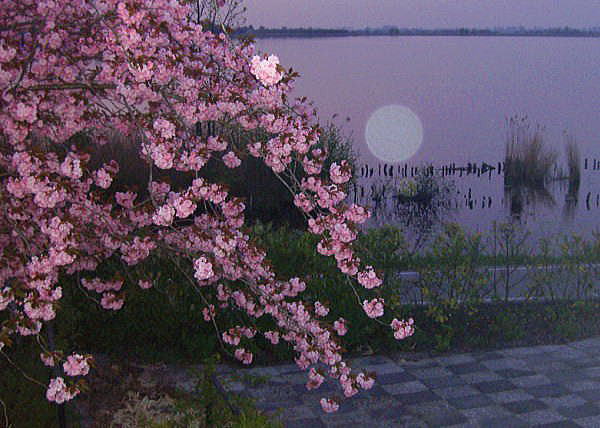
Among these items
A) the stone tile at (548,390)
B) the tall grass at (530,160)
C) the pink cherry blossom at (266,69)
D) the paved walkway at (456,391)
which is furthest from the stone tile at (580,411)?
the tall grass at (530,160)

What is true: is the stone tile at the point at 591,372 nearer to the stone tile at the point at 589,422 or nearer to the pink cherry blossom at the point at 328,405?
the stone tile at the point at 589,422

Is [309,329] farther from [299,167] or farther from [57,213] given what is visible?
[299,167]

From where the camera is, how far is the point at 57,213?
12.6ft

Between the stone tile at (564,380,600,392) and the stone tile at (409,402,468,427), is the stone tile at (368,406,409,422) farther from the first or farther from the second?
the stone tile at (564,380,600,392)

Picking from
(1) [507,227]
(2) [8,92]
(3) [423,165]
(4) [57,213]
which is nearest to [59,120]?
(2) [8,92]

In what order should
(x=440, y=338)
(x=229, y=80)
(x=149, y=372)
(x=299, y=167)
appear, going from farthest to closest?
(x=299, y=167) < (x=440, y=338) < (x=149, y=372) < (x=229, y=80)

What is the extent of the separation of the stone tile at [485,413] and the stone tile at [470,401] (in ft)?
0.20

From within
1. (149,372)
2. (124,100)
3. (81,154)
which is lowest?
(149,372)

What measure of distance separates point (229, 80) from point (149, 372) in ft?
9.27

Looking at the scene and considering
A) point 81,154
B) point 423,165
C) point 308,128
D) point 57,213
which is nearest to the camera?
point 57,213

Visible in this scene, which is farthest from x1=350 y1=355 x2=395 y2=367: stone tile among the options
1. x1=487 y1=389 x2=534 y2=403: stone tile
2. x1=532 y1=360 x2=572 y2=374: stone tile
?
x1=532 y1=360 x2=572 y2=374: stone tile

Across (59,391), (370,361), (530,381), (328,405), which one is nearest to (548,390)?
(530,381)

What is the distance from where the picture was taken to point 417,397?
19.0 ft

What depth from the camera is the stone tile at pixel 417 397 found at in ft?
18.7
